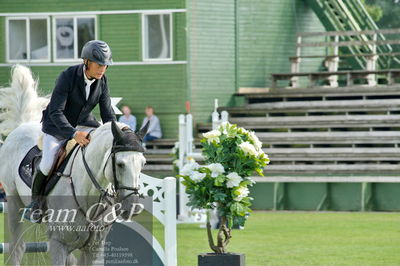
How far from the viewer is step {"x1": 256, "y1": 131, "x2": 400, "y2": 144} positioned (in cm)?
2480

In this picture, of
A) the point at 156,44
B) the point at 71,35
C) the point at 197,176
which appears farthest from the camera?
the point at 71,35

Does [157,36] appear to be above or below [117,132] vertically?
above

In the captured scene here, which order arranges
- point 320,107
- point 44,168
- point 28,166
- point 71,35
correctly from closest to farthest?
point 44,168, point 28,166, point 320,107, point 71,35

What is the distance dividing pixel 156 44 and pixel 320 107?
5.41 m

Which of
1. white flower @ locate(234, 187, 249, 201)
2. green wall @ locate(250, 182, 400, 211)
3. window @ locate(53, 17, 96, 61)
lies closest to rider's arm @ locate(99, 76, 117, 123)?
white flower @ locate(234, 187, 249, 201)

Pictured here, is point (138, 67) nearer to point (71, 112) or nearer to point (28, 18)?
point (28, 18)

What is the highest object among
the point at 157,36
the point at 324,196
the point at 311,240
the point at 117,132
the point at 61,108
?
the point at 157,36

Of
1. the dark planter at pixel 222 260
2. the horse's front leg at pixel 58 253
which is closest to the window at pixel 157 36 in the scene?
the dark planter at pixel 222 260

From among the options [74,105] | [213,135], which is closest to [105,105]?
[74,105]

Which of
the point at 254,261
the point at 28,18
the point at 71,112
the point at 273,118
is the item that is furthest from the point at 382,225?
the point at 28,18

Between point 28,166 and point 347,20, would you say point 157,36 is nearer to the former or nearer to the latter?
point 347,20

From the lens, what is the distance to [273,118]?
26797mm

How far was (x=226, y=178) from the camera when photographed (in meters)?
9.70

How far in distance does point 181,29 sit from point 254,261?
15958 mm
